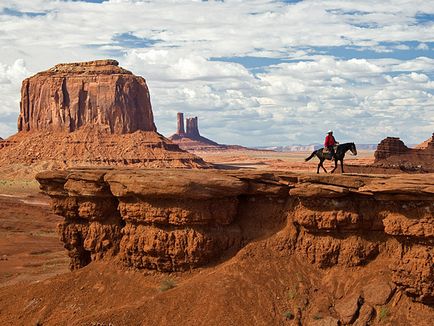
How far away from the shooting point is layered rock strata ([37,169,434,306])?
1741 centimetres

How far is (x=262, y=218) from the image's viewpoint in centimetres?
2077

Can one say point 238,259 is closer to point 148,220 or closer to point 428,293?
point 148,220

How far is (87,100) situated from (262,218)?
101m

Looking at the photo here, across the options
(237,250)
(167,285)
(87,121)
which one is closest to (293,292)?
(237,250)

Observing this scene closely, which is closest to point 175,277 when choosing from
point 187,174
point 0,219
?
point 187,174

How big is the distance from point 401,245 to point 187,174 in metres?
6.67

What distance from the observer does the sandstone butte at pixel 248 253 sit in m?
17.6

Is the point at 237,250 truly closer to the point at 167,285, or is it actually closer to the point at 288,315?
the point at 167,285

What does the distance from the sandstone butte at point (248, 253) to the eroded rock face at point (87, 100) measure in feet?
315

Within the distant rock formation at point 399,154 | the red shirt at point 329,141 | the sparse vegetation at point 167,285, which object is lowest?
the sparse vegetation at point 167,285

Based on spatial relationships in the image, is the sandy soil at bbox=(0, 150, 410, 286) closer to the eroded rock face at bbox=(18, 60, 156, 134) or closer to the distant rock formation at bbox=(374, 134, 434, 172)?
the distant rock formation at bbox=(374, 134, 434, 172)

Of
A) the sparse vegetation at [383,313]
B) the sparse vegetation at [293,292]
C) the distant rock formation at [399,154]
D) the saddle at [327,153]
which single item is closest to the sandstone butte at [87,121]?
the distant rock formation at [399,154]

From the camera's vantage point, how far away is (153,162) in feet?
345

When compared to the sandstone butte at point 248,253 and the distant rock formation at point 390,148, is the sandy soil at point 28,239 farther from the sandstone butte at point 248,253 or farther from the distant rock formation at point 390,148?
the distant rock formation at point 390,148
